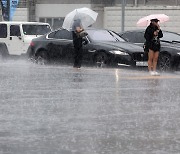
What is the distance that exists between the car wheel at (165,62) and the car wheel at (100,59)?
162 cm

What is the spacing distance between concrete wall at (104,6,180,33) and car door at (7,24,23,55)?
18.9 meters

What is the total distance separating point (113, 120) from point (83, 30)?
994cm

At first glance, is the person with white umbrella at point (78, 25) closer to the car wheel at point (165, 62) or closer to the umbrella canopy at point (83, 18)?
the umbrella canopy at point (83, 18)

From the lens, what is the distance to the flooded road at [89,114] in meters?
7.57

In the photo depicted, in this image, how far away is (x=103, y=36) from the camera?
20.1m

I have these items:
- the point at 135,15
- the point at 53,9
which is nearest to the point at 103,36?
the point at 135,15

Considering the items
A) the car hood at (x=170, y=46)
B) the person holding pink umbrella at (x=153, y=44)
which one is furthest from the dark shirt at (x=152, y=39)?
the car hood at (x=170, y=46)

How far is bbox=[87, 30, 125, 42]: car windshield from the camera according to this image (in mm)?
19777

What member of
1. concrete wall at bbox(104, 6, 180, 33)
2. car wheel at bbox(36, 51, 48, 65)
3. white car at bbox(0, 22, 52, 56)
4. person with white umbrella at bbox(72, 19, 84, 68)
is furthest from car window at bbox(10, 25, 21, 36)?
concrete wall at bbox(104, 6, 180, 33)

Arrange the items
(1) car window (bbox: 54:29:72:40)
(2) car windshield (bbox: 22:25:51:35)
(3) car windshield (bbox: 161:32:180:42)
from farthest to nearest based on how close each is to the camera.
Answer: (2) car windshield (bbox: 22:25:51:35) → (1) car window (bbox: 54:29:72:40) → (3) car windshield (bbox: 161:32:180:42)

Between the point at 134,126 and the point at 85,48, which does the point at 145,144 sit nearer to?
the point at 134,126

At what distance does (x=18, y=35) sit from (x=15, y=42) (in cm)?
30

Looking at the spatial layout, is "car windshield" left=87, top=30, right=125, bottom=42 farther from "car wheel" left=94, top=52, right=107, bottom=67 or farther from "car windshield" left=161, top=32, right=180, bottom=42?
"car windshield" left=161, top=32, right=180, bottom=42

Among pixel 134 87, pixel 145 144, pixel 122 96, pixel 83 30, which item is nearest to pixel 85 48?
pixel 83 30
